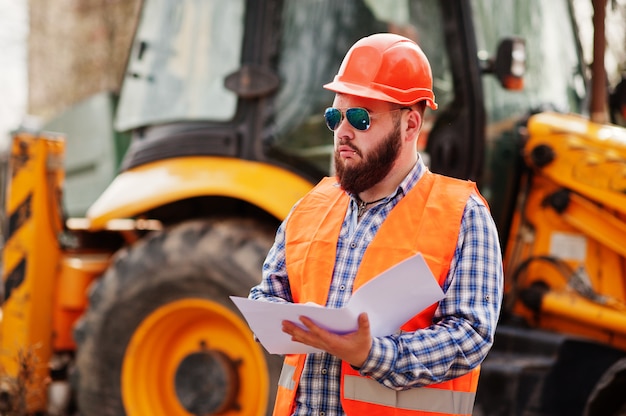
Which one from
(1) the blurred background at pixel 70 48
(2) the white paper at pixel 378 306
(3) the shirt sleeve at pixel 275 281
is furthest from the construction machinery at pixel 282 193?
(1) the blurred background at pixel 70 48

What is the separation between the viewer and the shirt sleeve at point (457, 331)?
1.86 metres

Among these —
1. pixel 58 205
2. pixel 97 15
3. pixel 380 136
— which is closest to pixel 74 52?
pixel 97 15

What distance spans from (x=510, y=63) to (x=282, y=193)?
1.11m

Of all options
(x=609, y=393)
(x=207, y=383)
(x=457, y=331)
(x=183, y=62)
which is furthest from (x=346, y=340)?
(x=183, y=62)

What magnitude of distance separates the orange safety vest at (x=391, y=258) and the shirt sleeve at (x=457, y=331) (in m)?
0.04

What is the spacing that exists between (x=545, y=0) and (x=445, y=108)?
993 millimetres

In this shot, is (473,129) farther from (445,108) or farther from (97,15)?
(97,15)

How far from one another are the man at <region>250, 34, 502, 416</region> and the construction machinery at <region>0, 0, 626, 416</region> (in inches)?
55.4

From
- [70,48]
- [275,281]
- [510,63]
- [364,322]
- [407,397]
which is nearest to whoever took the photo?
[364,322]

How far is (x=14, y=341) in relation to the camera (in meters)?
4.28

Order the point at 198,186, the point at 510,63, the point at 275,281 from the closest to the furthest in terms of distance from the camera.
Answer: the point at 275,281 → the point at 510,63 → the point at 198,186

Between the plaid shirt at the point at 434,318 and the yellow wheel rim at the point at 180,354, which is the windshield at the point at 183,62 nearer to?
the yellow wheel rim at the point at 180,354

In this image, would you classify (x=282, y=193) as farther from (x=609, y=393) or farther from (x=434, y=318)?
(x=434, y=318)

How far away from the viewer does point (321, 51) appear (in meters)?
3.80
